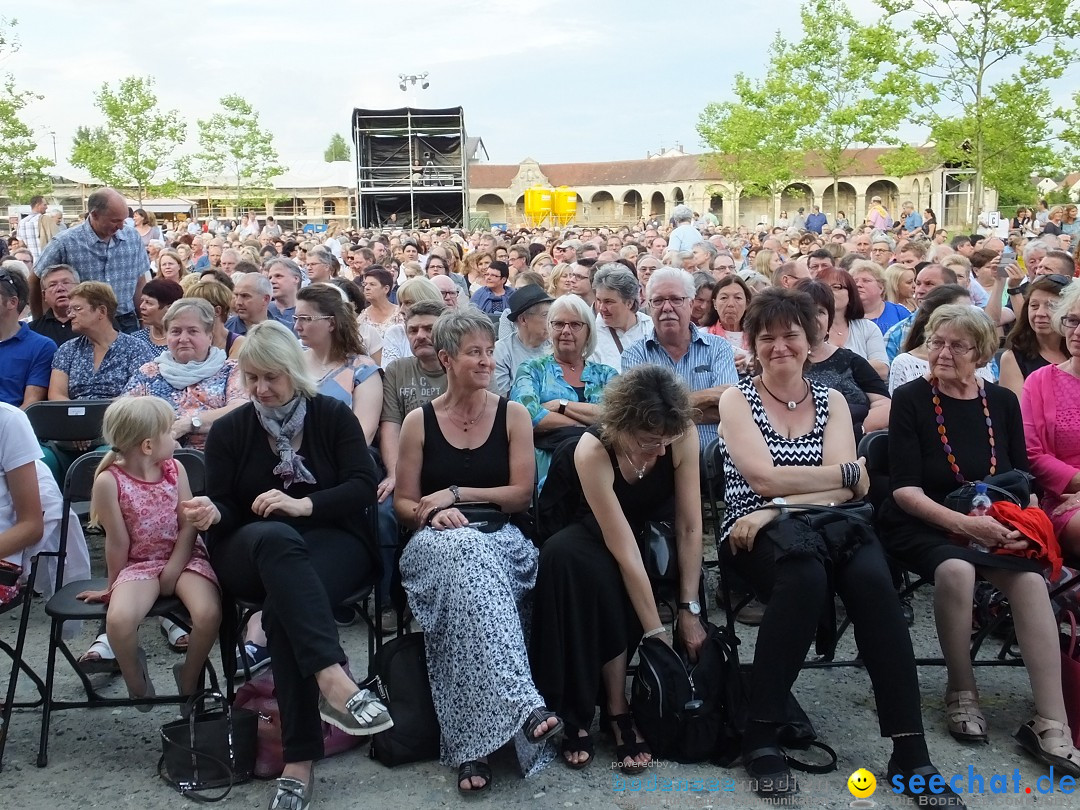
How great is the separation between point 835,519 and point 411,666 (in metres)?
1.63

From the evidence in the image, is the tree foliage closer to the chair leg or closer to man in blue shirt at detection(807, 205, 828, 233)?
man in blue shirt at detection(807, 205, 828, 233)

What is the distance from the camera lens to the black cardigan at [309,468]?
3.71 m

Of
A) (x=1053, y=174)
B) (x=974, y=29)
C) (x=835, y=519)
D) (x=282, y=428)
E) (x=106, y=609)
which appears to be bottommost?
(x=106, y=609)

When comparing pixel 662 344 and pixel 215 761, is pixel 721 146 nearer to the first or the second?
pixel 662 344

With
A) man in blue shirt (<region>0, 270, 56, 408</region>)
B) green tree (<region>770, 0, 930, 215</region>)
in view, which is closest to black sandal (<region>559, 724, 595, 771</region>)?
man in blue shirt (<region>0, 270, 56, 408</region>)

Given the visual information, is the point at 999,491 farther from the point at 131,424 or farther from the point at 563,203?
the point at 563,203

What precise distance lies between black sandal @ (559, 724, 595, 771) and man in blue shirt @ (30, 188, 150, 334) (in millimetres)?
4972

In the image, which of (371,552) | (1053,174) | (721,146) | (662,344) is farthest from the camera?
(721,146)

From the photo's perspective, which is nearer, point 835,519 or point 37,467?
point 835,519

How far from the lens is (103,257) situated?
734 cm

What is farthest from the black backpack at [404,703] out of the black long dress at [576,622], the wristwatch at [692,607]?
the wristwatch at [692,607]

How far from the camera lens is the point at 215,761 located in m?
A: 3.33

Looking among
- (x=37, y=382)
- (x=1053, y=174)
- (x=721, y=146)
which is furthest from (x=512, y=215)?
(x=37, y=382)

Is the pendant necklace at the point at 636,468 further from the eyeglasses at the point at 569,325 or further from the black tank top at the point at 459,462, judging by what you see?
the eyeglasses at the point at 569,325
